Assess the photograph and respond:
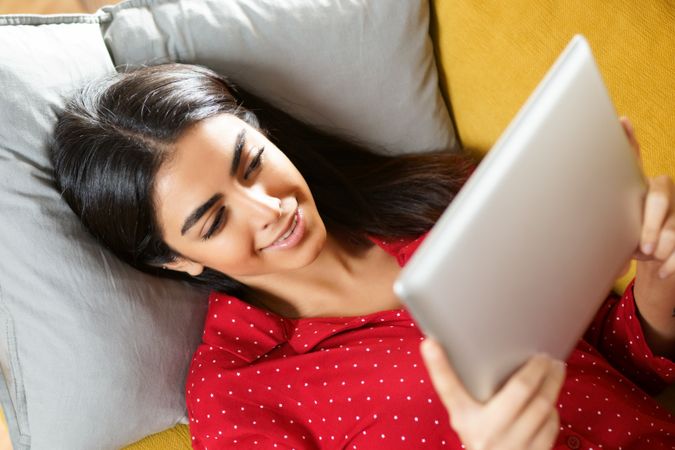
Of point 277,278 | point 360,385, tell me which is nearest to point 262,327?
point 277,278

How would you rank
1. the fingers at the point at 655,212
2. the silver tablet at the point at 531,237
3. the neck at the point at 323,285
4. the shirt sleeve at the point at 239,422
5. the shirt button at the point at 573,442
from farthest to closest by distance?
the neck at the point at 323,285 < the shirt sleeve at the point at 239,422 < the shirt button at the point at 573,442 < the fingers at the point at 655,212 < the silver tablet at the point at 531,237

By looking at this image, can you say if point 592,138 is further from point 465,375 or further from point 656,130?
point 656,130

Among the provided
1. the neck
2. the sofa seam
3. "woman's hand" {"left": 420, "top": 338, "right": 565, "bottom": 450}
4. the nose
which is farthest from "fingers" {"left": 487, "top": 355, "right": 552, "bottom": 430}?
the sofa seam

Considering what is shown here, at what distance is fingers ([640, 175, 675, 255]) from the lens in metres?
0.84

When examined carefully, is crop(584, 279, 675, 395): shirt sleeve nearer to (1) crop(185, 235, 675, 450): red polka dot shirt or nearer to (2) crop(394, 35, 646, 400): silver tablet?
(1) crop(185, 235, 675, 450): red polka dot shirt

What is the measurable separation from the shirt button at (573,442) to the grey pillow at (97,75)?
2.01 ft

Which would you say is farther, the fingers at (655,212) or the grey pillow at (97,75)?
the grey pillow at (97,75)

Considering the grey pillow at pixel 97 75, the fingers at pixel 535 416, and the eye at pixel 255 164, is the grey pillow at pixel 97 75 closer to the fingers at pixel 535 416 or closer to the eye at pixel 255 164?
the eye at pixel 255 164

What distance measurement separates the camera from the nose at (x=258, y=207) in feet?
3.50

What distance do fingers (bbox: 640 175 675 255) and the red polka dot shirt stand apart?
28 cm

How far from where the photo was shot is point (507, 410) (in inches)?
27.0

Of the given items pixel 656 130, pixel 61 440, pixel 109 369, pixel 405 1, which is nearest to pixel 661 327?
pixel 656 130

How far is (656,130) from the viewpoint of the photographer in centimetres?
112

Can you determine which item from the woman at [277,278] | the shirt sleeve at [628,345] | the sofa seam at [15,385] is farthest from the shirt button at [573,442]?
the sofa seam at [15,385]
